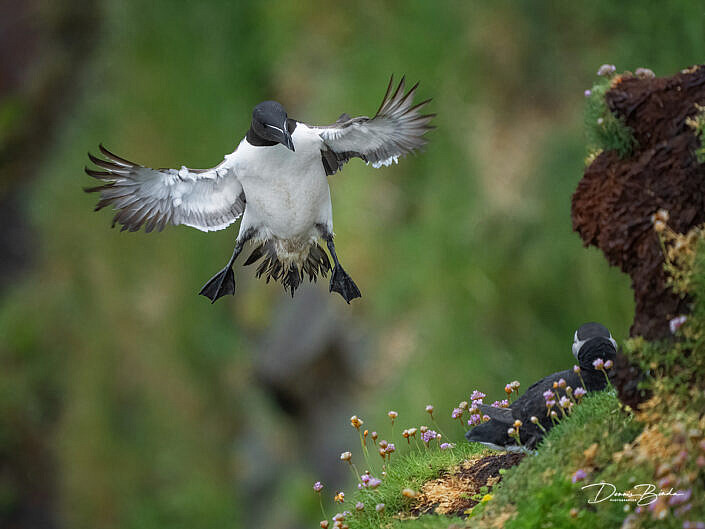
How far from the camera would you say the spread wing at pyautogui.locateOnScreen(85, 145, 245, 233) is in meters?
5.45

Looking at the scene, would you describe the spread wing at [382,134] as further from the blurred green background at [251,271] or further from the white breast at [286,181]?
the blurred green background at [251,271]

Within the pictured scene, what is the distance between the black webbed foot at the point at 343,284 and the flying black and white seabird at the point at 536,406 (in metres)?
1.10

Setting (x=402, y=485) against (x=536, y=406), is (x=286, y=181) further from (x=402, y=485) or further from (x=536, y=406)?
(x=402, y=485)

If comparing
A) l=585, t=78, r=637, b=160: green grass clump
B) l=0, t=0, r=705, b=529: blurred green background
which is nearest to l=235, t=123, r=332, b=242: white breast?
l=585, t=78, r=637, b=160: green grass clump

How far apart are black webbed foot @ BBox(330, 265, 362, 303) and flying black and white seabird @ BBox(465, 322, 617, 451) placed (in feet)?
3.61

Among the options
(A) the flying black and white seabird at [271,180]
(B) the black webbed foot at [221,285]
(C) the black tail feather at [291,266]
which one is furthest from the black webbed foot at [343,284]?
(B) the black webbed foot at [221,285]

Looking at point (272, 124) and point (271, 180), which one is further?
point (271, 180)

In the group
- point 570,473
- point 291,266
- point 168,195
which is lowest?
point 570,473

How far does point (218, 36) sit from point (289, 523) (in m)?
9.11

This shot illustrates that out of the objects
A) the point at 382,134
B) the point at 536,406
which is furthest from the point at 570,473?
the point at 382,134

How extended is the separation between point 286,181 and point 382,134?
0.67m

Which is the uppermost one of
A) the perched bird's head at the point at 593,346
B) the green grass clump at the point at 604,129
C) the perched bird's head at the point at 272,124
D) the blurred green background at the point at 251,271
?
the blurred green background at the point at 251,271

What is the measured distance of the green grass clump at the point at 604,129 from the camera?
205 inches

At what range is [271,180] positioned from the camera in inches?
218
